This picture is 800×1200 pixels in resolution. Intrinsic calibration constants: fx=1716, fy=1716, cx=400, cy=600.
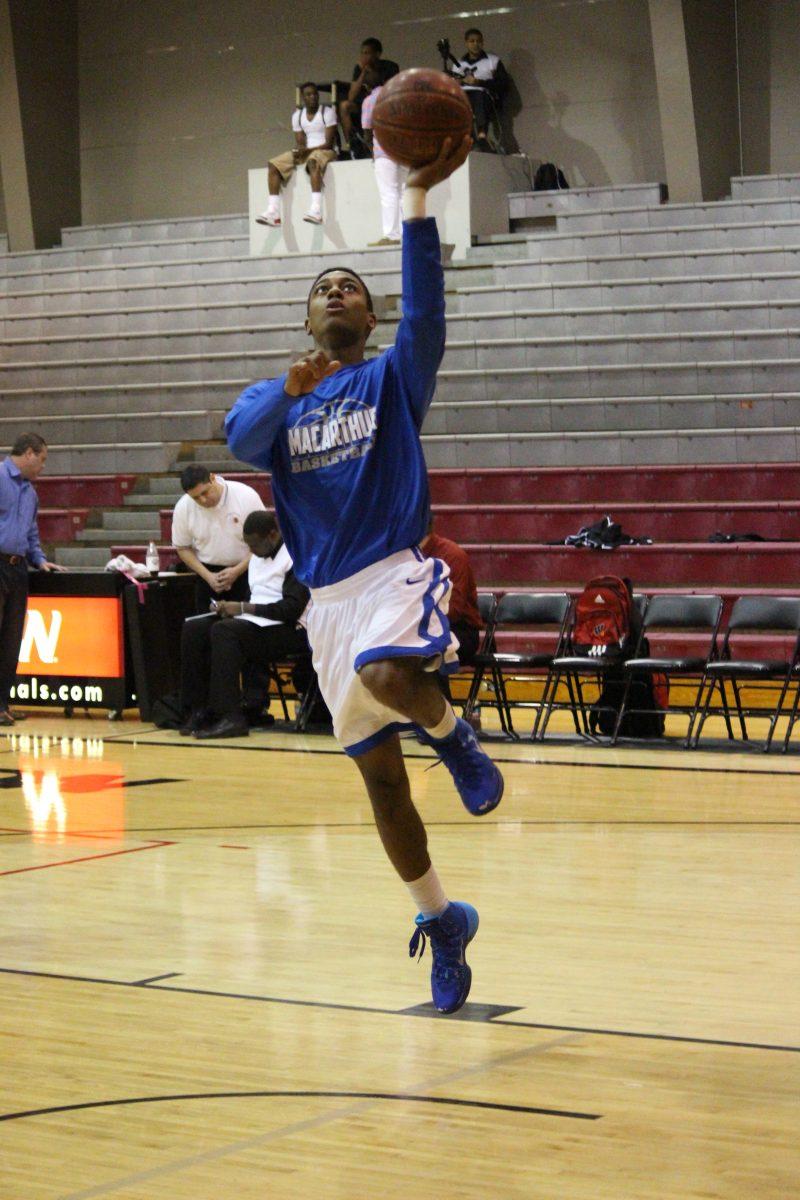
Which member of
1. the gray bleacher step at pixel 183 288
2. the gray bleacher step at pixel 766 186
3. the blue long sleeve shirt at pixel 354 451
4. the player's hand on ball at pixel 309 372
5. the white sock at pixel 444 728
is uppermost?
the gray bleacher step at pixel 766 186

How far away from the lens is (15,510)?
1037cm

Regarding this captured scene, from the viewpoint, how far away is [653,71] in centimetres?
1664

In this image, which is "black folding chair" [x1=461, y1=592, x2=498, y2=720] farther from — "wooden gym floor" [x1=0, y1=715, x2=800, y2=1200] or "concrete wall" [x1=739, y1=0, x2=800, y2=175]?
"concrete wall" [x1=739, y1=0, x2=800, y2=175]

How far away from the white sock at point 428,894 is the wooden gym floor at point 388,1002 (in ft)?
0.84

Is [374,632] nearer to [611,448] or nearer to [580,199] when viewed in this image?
[611,448]

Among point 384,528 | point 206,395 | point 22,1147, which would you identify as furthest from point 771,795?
point 206,395

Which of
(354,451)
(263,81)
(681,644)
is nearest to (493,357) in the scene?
(681,644)

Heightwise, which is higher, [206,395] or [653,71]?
[653,71]

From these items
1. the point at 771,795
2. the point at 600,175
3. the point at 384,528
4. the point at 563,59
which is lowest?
the point at 771,795

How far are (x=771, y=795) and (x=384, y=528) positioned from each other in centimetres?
416

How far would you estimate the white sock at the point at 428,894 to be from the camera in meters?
3.98

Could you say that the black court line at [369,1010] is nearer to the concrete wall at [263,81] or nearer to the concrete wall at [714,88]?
the concrete wall at [714,88]

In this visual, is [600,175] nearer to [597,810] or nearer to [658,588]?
[658,588]

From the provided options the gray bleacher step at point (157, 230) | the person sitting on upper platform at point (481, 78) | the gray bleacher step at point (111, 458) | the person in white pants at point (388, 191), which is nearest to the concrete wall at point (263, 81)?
the person sitting on upper platform at point (481, 78)
